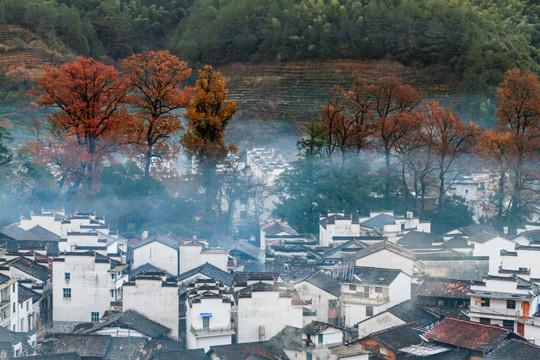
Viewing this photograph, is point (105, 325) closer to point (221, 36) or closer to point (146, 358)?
point (146, 358)

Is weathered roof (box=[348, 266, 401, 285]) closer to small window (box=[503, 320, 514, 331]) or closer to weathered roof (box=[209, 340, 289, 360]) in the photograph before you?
small window (box=[503, 320, 514, 331])

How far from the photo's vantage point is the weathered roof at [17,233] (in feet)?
57.5

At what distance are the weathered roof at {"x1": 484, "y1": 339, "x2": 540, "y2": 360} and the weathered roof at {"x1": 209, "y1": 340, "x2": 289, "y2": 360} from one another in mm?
2817

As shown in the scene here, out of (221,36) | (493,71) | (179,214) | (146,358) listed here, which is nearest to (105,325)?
(146,358)

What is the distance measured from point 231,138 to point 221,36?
241 inches

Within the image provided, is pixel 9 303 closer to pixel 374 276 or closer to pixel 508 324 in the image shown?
pixel 374 276

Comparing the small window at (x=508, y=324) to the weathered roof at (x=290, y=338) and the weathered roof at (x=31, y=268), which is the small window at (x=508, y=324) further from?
the weathered roof at (x=31, y=268)

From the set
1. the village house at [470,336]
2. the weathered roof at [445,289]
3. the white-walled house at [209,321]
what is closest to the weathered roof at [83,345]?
the white-walled house at [209,321]

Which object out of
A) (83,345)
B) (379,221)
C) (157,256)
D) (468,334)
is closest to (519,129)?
(379,221)

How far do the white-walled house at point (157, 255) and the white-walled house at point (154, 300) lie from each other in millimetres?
1748

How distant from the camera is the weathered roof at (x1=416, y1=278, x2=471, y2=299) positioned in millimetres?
15094

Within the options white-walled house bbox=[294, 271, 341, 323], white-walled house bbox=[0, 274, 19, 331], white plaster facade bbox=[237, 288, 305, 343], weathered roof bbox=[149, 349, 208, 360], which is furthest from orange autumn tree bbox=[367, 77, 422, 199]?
white-walled house bbox=[0, 274, 19, 331]

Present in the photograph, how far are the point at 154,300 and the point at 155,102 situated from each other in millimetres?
6729

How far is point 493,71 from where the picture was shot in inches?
1088
